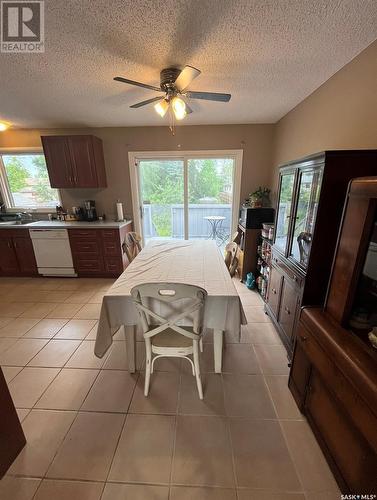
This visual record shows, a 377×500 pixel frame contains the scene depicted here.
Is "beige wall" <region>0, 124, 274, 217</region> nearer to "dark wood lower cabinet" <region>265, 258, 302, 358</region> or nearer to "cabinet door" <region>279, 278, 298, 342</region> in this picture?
"dark wood lower cabinet" <region>265, 258, 302, 358</region>

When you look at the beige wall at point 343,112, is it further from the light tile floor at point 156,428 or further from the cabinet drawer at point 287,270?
the light tile floor at point 156,428

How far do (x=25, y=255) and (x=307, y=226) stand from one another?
4130 mm

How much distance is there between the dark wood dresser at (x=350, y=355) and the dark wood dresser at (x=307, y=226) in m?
0.32

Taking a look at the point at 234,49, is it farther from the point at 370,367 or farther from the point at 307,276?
the point at 370,367

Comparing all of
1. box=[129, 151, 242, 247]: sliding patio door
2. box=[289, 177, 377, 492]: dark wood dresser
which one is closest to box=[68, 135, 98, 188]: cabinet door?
box=[129, 151, 242, 247]: sliding patio door

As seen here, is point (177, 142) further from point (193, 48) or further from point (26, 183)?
point (26, 183)

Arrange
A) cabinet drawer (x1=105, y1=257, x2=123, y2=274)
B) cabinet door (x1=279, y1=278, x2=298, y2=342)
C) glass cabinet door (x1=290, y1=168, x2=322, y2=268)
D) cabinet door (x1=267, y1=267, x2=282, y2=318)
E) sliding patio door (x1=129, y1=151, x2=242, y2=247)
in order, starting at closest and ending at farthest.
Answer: glass cabinet door (x1=290, y1=168, x2=322, y2=268) → cabinet door (x1=279, y1=278, x2=298, y2=342) → cabinet door (x1=267, y1=267, x2=282, y2=318) → cabinet drawer (x1=105, y1=257, x2=123, y2=274) → sliding patio door (x1=129, y1=151, x2=242, y2=247)

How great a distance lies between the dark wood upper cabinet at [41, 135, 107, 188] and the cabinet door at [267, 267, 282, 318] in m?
3.06

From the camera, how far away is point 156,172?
12.1ft

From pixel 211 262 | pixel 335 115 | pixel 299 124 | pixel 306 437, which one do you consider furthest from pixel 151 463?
pixel 299 124

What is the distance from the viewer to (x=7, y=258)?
3.48 meters

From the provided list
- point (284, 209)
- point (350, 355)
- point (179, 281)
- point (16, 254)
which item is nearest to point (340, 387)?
point (350, 355)

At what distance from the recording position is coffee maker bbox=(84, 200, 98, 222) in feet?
12.2

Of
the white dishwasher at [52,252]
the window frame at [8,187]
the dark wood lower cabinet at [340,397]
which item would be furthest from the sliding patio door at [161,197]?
the dark wood lower cabinet at [340,397]
